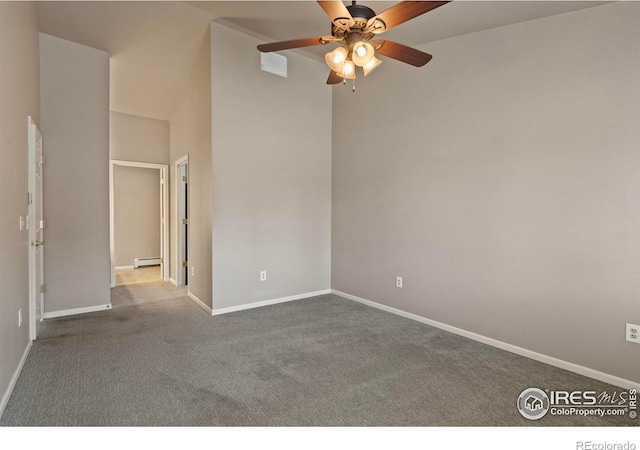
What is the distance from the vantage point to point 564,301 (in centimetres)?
262

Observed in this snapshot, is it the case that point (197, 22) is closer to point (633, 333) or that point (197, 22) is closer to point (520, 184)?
point (520, 184)

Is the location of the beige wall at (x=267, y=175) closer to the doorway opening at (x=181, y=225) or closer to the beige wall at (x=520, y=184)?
the beige wall at (x=520, y=184)

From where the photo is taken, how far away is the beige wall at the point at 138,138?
5840 millimetres

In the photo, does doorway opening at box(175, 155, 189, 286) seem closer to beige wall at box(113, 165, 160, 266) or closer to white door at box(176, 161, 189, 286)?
white door at box(176, 161, 189, 286)

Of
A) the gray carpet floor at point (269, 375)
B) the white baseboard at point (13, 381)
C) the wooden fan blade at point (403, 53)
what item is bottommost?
the gray carpet floor at point (269, 375)

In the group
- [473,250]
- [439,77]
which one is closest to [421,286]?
[473,250]

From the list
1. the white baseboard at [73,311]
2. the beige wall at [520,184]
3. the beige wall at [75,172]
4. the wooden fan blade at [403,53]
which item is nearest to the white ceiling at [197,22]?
the beige wall at [520,184]

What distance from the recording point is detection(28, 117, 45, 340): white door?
3.00 meters

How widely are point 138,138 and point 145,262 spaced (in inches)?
110

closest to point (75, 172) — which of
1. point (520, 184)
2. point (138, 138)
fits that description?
point (138, 138)

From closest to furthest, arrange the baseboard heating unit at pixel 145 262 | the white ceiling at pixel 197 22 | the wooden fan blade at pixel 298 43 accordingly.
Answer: the wooden fan blade at pixel 298 43
the white ceiling at pixel 197 22
the baseboard heating unit at pixel 145 262

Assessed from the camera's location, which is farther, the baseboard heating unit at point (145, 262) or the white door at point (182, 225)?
the baseboard heating unit at point (145, 262)

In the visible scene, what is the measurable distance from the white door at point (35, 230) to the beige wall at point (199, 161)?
5.09 feet
